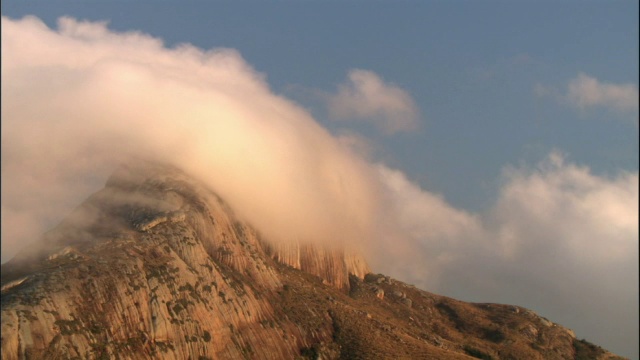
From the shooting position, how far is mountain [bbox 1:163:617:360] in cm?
12731

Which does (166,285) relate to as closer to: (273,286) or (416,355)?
(273,286)

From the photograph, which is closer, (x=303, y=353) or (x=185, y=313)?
(x=185, y=313)

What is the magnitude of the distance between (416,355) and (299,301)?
113ft

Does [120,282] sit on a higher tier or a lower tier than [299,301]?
lower

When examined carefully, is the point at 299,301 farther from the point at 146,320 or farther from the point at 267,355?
the point at 146,320

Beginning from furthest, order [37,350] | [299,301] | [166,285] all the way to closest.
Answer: [299,301] → [166,285] → [37,350]

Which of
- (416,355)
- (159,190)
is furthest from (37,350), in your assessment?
(416,355)

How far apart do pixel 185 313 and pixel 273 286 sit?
36.4 metres

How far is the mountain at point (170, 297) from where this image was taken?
127312 millimetres

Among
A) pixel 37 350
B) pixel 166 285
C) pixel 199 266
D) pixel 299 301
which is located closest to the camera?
pixel 37 350

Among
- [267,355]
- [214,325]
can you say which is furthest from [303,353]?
[214,325]

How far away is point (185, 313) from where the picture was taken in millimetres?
146000

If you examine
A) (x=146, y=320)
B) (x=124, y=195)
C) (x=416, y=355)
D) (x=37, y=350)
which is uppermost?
(x=124, y=195)

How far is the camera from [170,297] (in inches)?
5797
